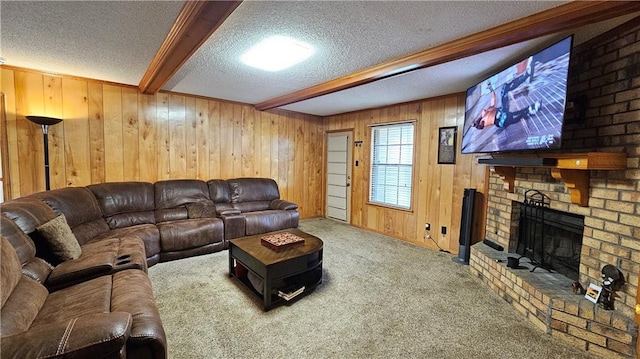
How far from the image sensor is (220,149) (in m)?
4.67

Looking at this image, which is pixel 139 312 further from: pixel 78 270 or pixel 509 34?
pixel 509 34

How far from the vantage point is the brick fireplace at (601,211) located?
182 centimetres

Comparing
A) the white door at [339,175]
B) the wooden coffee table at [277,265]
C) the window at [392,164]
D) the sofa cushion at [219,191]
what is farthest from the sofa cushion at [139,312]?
the white door at [339,175]

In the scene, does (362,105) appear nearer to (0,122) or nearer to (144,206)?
(144,206)

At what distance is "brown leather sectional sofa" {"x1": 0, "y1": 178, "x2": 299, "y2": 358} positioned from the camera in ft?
3.60

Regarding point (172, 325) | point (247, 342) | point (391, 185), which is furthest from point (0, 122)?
point (391, 185)

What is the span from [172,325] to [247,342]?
2.07ft

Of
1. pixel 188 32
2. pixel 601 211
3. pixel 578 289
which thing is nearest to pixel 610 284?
pixel 578 289

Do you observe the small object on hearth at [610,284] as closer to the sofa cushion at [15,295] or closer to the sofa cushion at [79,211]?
the sofa cushion at [15,295]

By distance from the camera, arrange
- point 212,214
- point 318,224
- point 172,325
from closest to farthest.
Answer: point 172,325, point 212,214, point 318,224

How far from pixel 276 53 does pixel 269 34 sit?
0.36m

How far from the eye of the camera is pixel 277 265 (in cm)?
231

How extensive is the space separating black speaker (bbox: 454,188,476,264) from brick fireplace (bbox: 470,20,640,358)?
874 millimetres

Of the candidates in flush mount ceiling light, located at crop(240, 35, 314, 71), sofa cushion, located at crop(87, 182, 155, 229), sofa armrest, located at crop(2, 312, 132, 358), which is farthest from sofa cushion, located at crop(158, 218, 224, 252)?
sofa armrest, located at crop(2, 312, 132, 358)
